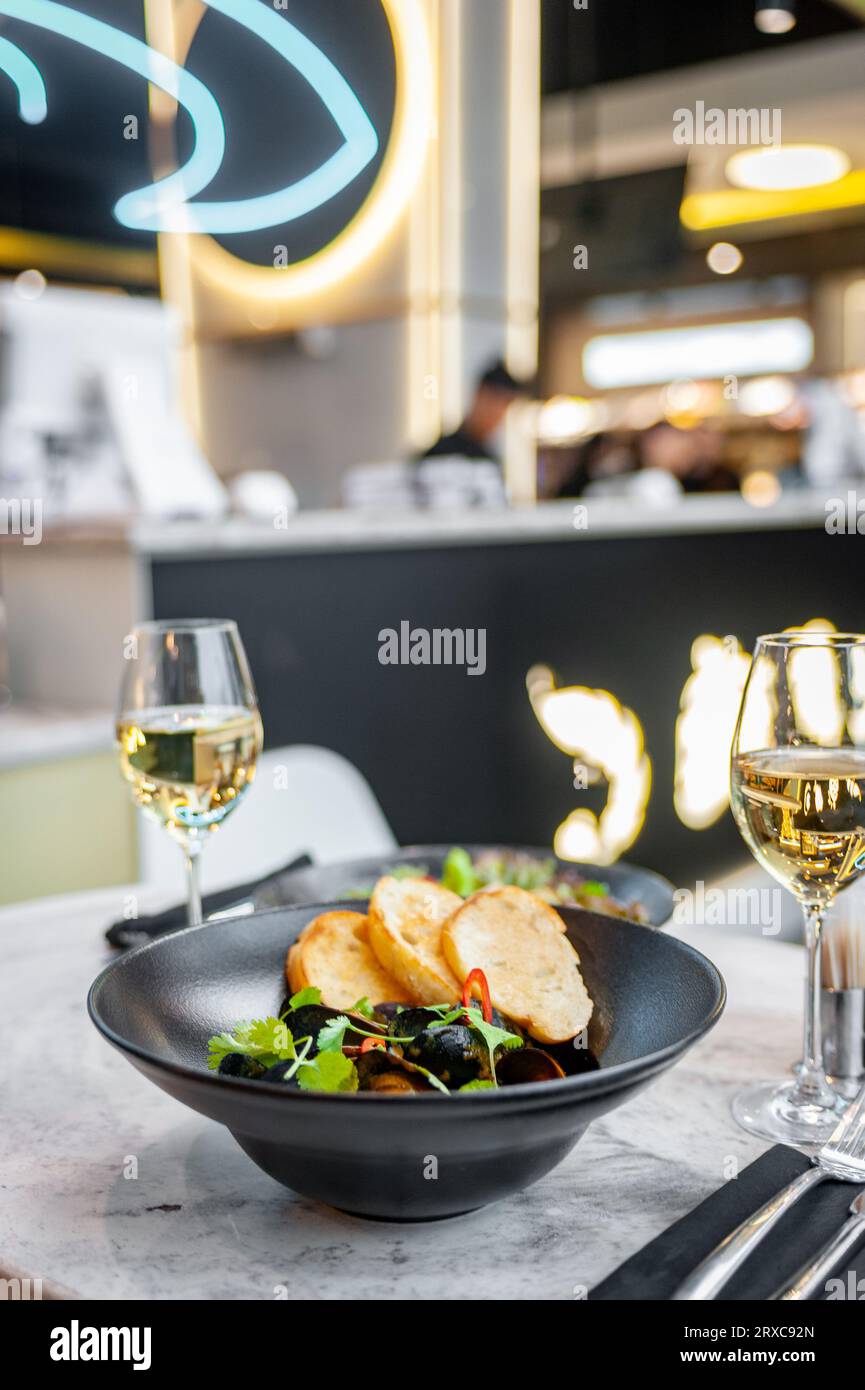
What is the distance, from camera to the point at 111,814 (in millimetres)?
2473

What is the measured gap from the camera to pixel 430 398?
5723mm

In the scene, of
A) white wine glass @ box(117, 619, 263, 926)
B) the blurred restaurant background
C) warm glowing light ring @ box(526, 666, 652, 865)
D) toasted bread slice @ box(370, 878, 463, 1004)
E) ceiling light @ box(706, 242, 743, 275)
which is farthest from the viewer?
ceiling light @ box(706, 242, 743, 275)

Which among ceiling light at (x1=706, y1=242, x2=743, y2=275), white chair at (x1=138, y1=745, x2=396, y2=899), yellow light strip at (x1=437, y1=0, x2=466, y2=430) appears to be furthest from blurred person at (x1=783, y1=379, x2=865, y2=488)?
ceiling light at (x1=706, y1=242, x2=743, y2=275)

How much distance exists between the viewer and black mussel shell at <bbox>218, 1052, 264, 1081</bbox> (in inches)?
25.9

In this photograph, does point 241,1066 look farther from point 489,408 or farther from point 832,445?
point 832,445

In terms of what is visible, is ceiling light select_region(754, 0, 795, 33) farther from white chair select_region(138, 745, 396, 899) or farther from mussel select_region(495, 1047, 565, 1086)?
mussel select_region(495, 1047, 565, 1086)

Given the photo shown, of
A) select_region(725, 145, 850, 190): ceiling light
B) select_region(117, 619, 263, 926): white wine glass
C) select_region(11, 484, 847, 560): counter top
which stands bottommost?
select_region(117, 619, 263, 926): white wine glass

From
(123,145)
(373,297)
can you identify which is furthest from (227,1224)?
(123,145)

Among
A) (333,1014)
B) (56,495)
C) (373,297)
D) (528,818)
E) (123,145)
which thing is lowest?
(528,818)

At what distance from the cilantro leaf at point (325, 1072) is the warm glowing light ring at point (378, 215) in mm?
4926

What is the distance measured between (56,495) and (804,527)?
6.86 feet

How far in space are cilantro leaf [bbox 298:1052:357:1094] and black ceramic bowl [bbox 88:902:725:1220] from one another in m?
0.03

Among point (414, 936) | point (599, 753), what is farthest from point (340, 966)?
point (599, 753)

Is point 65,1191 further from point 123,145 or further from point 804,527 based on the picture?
point 123,145
